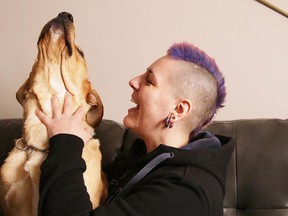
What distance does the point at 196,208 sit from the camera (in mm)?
940

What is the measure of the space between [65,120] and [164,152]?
1.03 ft

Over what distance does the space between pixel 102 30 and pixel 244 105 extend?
2.77 ft

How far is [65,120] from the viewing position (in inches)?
43.4

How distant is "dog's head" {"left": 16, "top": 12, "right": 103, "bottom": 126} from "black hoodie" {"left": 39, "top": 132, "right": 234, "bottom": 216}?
0.21 metres

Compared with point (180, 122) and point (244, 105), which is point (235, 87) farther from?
point (180, 122)

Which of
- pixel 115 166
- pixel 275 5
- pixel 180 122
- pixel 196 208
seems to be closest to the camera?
pixel 196 208

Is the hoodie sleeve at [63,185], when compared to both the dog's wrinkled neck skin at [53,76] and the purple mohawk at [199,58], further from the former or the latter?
the purple mohawk at [199,58]

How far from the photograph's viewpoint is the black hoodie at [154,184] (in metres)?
0.91

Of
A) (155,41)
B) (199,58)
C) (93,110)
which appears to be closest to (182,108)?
(199,58)

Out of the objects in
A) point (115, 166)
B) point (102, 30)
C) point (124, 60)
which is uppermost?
point (102, 30)

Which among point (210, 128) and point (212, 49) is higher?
point (212, 49)

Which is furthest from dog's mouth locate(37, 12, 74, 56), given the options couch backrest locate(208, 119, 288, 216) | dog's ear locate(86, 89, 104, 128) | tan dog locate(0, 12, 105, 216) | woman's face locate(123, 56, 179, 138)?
couch backrest locate(208, 119, 288, 216)

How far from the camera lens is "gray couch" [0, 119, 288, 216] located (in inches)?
53.0

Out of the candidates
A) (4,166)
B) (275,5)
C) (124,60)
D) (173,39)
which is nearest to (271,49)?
(275,5)
